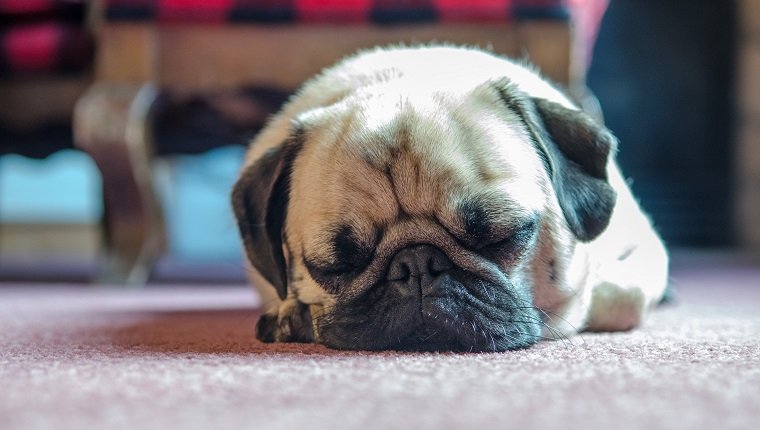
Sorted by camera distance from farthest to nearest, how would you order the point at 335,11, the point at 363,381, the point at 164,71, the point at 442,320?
the point at 164,71, the point at 335,11, the point at 442,320, the point at 363,381

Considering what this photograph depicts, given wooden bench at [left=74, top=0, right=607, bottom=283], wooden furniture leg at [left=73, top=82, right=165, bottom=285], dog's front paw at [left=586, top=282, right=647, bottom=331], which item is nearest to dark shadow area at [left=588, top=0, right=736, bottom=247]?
wooden bench at [left=74, top=0, right=607, bottom=283]

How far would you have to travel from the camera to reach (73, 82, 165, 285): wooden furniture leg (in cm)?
260

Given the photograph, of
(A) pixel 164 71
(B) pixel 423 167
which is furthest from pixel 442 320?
(A) pixel 164 71

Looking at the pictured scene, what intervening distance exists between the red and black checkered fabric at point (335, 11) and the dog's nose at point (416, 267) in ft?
4.07

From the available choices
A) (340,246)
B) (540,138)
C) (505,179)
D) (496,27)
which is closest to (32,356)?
(340,246)

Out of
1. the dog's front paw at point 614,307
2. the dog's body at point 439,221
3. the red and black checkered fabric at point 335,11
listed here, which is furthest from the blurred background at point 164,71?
the dog's front paw at point 614,307

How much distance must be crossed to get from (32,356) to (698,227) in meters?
3.95

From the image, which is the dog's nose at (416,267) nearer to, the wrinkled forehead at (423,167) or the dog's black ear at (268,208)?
the wrinkled forehead at (423,167)

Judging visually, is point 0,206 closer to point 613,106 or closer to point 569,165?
point 613,106

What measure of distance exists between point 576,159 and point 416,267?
1.16 ft

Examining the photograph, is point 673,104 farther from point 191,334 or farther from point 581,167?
point 191,334

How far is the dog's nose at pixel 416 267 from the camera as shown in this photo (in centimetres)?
137

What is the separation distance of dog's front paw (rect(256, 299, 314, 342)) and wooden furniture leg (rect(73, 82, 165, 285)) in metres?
1.28

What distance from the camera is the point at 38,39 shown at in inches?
107
